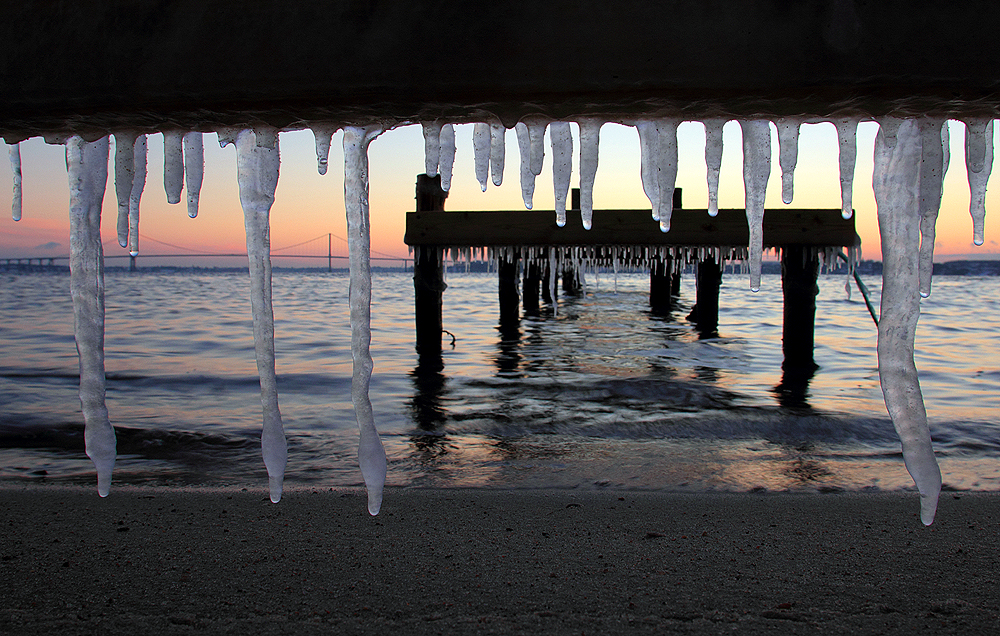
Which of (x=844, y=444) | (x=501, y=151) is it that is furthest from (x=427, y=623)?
(x=844, y=444)

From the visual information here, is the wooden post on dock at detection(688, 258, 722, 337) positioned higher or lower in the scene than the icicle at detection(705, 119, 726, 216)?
lower

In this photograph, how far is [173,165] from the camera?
→ 1.42m

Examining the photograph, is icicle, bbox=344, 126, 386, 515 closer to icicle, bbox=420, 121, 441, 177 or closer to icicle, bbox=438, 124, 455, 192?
icicle, bbox=420, 121, 441, 177

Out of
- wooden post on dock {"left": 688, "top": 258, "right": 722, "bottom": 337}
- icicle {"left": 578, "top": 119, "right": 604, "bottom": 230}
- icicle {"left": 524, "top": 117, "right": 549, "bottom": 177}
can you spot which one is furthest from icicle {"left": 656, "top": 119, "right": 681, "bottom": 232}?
wooden post on dock {"left": 688, "top": 258, "right": 722, "bottom": 337}

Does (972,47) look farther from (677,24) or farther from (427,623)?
(427,623)

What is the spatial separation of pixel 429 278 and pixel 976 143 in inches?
312

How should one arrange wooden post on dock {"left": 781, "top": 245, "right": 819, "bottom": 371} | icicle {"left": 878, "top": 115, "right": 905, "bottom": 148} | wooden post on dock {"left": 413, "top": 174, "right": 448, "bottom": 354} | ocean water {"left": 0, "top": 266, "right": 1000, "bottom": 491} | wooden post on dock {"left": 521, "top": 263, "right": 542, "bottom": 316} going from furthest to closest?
wooden post on dock {"left": 521, "top": 263, "right": 542, "bottom": 316} → wooden post on dock {"left": 413, "top": 174, "right": 448, "bottom": 354} → wooden post on dock {"left": 781, "top": 245, "right": 819, "bottom": 371} → ocean water {"left": 0, "top": 266, "right": 1000, "bottom": 491} → icicle {"left": 878, "top": 115, "right": 905, "bottom": 148}

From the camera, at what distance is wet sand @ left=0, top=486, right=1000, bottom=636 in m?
2.06

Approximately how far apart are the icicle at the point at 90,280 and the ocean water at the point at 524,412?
259 cm

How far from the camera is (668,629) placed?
6.61ft

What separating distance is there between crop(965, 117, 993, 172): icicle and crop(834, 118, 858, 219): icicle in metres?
0.18

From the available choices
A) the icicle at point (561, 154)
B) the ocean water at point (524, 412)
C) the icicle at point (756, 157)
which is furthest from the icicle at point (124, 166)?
the ocean water at point (524, 412)

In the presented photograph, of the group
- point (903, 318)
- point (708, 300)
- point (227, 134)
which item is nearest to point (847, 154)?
point (903, 318)

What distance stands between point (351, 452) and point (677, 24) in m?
4.82
